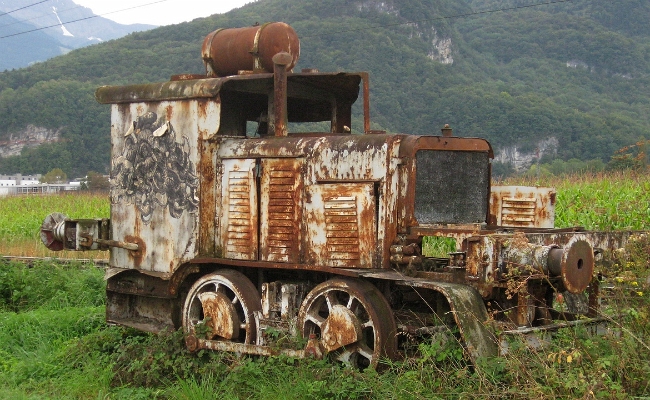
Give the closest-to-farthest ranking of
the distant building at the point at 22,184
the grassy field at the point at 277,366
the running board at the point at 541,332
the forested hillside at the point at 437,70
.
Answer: the grassy field at the point at 277,366, the running board at the point at 541,332, the forested hillside at the point at 437,70, the distant building at the point at 22,184

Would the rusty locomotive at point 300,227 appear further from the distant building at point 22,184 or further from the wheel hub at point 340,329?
the distant building at point 22,184

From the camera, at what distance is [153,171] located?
7.99 metres

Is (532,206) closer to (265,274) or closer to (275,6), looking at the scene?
(265,274)

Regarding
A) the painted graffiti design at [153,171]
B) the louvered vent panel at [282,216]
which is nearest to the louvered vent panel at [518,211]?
the louvered vent panel at [282,216]

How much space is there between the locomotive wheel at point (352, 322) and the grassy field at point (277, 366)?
18 cm

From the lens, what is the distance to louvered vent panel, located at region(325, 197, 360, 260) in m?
6.56

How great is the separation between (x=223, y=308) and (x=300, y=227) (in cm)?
101

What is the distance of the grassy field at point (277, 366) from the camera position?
506cm

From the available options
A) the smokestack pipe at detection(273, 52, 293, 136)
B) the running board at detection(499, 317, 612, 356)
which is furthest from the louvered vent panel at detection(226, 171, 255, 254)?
the running board at detection(499, 317, 612, 356)

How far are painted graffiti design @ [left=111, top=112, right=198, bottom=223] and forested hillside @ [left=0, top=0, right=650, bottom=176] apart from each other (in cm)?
2923

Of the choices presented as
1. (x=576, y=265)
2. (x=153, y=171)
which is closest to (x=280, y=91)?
(x=153, y=171)

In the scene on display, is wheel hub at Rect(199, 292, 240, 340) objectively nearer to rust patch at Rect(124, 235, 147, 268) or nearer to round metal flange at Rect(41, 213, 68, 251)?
rust patch at Rect(124, 235, 147, 268)

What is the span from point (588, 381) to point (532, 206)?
9.14ft

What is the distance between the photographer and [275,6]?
250ft
